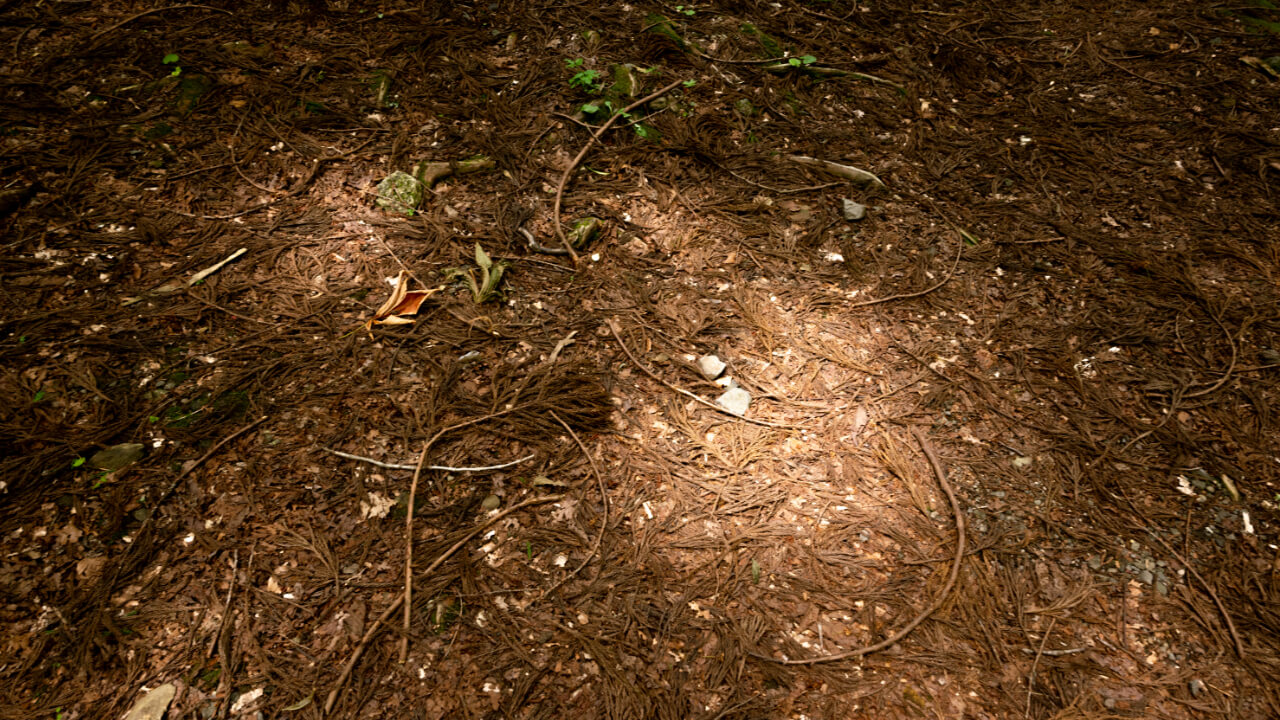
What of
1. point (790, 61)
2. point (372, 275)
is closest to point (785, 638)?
point (372, 275)

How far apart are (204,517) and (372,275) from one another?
3.18 ft

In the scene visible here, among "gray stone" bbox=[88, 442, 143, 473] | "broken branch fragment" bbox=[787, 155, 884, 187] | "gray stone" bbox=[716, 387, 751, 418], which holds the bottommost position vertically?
"gray stone" bbox=[716, 387, 751, 418]

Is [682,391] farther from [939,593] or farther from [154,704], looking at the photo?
[154,704]

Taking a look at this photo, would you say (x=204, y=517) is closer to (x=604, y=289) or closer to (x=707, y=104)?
(x=604, y=289)

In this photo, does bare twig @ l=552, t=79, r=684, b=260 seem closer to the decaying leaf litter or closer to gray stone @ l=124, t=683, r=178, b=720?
the decaying leaf litter

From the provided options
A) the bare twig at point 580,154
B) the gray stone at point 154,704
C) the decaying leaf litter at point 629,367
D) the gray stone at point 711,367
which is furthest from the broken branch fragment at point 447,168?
the gray stone at point 154,704

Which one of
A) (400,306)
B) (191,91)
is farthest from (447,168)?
(191,91)

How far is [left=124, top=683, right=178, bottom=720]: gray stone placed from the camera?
1521mm

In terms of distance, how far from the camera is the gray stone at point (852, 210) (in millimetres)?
2654

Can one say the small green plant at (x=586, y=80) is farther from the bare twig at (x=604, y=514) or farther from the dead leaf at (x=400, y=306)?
the bare twig at (x=604, y=514)

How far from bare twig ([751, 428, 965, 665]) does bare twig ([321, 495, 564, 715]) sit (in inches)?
30.2

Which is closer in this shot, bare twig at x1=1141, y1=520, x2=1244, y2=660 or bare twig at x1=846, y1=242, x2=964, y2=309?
bare twig at x1=1141, y1=520, x2=1244, y2=660

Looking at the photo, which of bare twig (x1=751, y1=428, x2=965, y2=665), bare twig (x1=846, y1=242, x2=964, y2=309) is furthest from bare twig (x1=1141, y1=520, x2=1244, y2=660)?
bare twig (x1=846, y1=242, x2=964, y2=309)

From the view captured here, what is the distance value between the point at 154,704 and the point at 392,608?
0.56 metres
